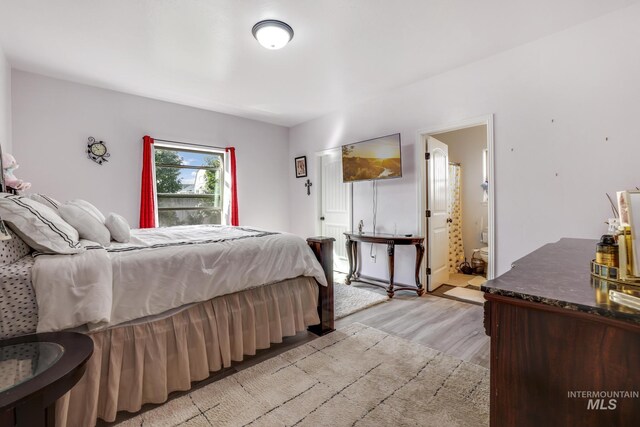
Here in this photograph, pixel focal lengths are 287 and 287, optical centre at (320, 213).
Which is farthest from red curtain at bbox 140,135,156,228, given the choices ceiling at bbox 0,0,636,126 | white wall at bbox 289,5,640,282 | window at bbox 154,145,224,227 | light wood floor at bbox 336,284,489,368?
white wall at bbox 289,5,640,282

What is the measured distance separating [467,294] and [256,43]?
12.1ft

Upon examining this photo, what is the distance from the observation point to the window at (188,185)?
14.2ft

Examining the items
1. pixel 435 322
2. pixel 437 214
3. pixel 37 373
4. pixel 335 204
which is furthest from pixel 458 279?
pixel 37 373

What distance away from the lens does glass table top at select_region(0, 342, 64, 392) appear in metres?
0.84

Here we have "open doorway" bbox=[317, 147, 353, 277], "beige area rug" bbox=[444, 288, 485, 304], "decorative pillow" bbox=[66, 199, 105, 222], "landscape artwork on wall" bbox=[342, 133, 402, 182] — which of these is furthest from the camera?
"open doorway" bbox=[317, 147, 353, 277]

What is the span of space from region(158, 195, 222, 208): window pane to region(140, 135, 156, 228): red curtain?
32 centimetres

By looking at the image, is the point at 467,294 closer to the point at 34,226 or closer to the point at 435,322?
the point at 435,322

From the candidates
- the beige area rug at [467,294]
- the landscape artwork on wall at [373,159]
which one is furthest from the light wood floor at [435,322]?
the landscape artwork on wall at [373,159]

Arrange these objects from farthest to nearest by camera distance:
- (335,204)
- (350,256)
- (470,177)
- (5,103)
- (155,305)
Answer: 1. (470,177)
2. (335,204)
3. (350,256)
4. (5,103)
5. (155,305)

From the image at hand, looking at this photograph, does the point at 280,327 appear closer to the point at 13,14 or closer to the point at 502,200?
the point at 502,200

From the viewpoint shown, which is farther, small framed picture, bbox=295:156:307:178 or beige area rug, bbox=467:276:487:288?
small framed picture, bbox=295:156:307:178

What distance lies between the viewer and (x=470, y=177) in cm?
504

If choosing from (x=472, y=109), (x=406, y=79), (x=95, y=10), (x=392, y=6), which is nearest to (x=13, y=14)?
(x=95, y=10)

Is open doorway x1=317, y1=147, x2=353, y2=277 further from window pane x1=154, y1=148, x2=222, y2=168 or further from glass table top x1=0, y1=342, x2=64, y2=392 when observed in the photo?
glass table top x1=0, y1=342, x2=64, y2=392
